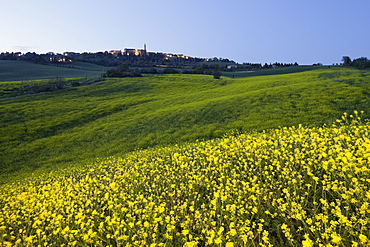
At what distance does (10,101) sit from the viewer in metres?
45.3

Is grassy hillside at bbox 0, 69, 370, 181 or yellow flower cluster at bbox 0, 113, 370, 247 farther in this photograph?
grassy hillside at bbox 0, 69, 370, 181

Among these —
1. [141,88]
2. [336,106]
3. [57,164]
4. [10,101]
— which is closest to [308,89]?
[336,106]

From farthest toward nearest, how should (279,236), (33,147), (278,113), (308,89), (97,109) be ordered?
(97,109) → (308,89) → (33,147) → (278,113) → (279,236)

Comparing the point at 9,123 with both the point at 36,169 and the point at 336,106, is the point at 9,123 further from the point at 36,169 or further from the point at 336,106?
the point at 336,106

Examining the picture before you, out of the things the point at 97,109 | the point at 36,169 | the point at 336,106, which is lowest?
the point at 36,169

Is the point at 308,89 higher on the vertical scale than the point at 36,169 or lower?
higher

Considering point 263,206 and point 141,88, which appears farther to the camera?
point 141,88

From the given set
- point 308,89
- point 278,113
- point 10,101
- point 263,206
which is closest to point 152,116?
point 278,113

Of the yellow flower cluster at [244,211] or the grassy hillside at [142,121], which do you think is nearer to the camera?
the yellow flower cluster at [244,211]

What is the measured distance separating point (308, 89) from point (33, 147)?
3550 cm

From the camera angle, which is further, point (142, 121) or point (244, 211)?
point (142, 121)

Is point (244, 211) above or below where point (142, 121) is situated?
above

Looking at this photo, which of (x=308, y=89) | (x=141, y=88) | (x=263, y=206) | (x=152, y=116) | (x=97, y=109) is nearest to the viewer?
(x=263, y=206)

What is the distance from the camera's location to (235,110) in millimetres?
26812
